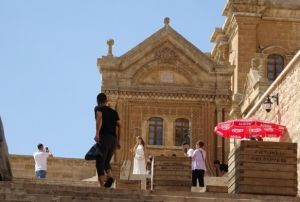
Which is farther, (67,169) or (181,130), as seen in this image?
(181,130)

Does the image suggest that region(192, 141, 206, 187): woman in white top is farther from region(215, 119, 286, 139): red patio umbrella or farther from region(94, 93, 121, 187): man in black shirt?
region(94, 93, 121, 187): man in black shirt

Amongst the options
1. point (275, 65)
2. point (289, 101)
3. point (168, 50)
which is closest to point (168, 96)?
point (168, 50)

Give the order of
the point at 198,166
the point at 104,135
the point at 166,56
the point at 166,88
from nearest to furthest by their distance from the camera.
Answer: the point at 104,135
the point at 198,166
the point at 166,88
the point at 166,56

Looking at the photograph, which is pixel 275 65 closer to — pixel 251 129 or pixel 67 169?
pixel 67 169

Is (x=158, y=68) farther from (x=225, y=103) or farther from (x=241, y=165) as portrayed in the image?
(x=241, y=165)

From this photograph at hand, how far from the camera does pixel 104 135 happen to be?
57.1 feet

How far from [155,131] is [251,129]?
16.3 m

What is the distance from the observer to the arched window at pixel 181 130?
46156 millimetres

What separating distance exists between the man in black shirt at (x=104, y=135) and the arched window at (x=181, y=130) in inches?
1120

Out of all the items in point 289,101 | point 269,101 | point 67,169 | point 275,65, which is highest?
point 275,65

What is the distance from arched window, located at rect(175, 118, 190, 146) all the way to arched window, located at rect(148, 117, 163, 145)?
0.76 meters

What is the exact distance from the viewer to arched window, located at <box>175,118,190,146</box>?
46156 mm

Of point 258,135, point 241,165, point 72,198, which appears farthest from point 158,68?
point 72,198

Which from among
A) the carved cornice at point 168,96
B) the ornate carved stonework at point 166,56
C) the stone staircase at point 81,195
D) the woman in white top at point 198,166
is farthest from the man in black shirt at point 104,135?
the ornate carved stonework at point 166,56
